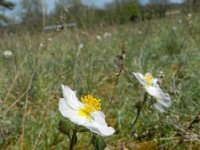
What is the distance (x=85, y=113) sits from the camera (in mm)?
766

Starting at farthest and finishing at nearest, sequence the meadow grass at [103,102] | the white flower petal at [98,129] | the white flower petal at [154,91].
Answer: the meadow grass at [103,102], the white flower petal at [154,91], the white flower petal at [98,129]

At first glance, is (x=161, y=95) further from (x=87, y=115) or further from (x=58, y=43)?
(x=58, y=43)

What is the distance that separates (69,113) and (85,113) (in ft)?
0.17

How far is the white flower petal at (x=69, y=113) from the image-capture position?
0.70m

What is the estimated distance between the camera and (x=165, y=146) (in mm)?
1418

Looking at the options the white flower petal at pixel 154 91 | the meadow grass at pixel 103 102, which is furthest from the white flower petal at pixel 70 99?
the white flower petal at pixel 154 91

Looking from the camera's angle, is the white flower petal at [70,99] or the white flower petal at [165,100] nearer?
the white flower petal at [70,99]

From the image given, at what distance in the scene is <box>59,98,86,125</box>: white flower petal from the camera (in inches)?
27.6

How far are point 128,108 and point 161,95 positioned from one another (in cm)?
76

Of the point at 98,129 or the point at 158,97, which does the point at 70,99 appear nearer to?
the point at 98,129

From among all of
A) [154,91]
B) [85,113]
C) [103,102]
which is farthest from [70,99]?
[103,102]

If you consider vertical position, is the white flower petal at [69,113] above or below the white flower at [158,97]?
above

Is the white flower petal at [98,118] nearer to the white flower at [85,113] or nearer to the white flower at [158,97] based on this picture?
the white flower at [85,113]

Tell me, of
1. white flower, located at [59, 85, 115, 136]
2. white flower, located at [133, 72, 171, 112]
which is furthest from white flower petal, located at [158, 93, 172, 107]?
white flower, located at [59, 85, 115, 136]
